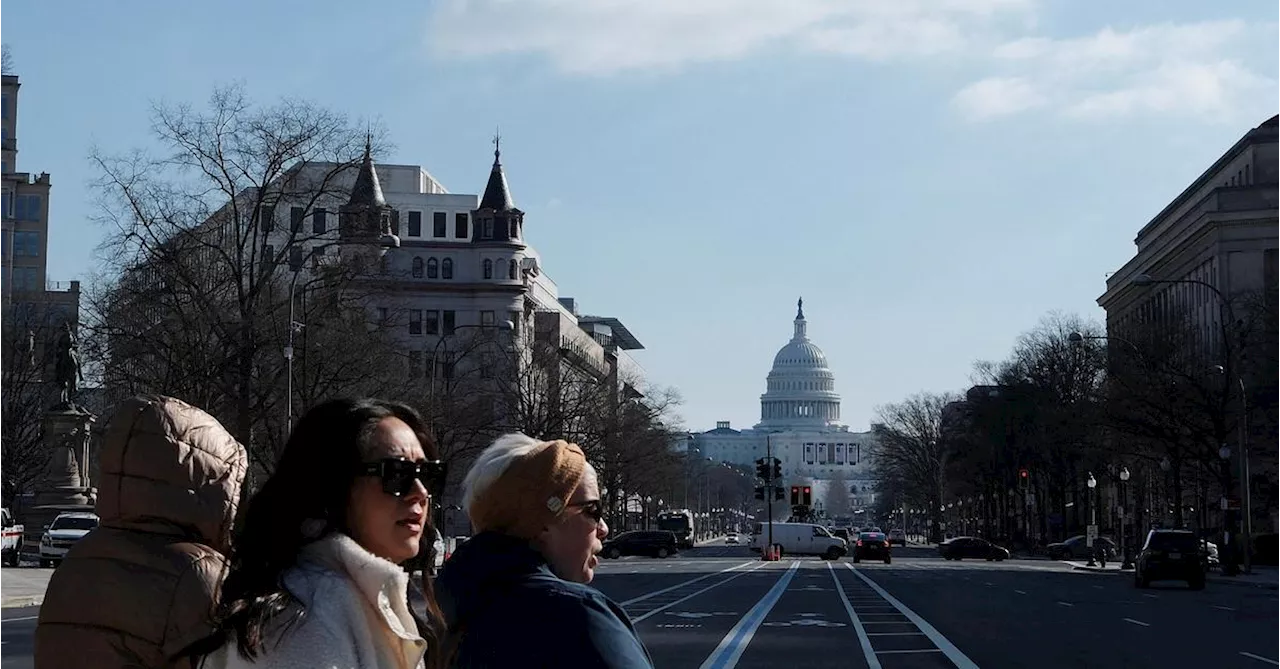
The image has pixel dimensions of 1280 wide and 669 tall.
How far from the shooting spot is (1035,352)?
99.1 meters

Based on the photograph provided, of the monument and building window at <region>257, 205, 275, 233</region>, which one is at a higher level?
building window at <region>257, 205, 275, 233</region>

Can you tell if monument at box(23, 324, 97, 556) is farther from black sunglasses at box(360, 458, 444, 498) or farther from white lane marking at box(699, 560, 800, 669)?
black sunglasses at box(360, 458, 444, 498)

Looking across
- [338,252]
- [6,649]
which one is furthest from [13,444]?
[6,649]

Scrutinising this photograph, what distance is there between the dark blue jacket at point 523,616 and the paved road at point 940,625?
1709cm

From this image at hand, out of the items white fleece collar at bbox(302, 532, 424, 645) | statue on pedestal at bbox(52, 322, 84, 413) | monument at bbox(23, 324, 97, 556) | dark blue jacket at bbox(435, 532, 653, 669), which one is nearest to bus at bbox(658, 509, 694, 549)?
monument at bbox(23, 324, 97, 556)

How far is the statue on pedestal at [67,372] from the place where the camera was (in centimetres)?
6147

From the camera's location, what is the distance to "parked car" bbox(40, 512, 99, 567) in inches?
2095

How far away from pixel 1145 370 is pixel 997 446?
→ 40.5 m

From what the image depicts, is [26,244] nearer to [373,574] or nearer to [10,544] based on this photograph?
[10,544]

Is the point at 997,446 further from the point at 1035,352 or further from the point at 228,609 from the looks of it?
the point at 228,609

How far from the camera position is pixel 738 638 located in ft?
86.3

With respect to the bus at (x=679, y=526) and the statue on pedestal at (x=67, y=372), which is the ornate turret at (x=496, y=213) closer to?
the bus at (x=679, y=526)

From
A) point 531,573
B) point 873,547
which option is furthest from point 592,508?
point 873,547

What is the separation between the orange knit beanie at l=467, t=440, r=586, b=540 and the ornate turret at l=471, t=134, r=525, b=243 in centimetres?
11829
